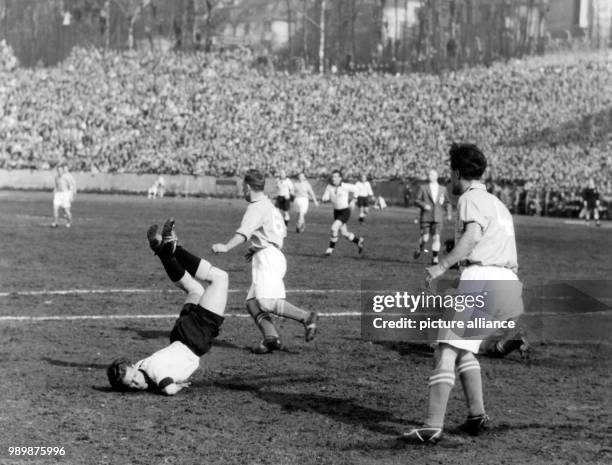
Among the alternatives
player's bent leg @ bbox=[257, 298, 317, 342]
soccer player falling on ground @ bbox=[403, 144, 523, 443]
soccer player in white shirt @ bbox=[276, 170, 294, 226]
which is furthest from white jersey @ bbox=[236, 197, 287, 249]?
soccer player in white shirt @ bbox=[276, 170, 294, 226]

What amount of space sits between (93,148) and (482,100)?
82.0 feet

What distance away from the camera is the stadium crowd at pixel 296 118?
5900cm

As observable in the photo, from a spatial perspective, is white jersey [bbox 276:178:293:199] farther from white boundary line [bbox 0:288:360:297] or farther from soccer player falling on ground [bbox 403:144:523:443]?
soccer player falling on ground [bbox 403:144:523:443]

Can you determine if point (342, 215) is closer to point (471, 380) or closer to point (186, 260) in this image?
point (186, 260)

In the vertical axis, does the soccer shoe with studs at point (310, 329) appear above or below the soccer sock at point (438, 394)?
below

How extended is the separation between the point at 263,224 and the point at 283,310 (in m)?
1.00

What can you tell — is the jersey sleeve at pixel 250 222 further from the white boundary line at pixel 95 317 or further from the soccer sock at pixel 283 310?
the white boundary line at pixel 95 317

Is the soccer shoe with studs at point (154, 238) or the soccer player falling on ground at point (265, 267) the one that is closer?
the soccer shoe with studs at point (154, 238)

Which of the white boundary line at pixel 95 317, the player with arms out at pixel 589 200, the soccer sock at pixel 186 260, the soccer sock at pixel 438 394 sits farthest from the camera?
the player with arms out at pixel 589 200

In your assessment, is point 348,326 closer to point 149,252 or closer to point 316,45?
point 149,252

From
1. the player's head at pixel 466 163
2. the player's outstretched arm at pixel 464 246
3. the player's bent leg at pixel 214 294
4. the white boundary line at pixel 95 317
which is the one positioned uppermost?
the player's head at pixel 466 163

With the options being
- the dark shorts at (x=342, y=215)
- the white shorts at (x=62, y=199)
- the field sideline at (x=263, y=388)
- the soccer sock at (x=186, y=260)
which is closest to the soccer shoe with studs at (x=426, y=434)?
the field sideline at (x=263, y=388)

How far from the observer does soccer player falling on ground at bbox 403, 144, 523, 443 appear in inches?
→ 283

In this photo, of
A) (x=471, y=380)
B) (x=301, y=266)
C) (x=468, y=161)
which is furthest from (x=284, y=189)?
(x=471, y=380)
